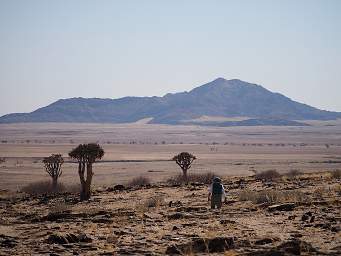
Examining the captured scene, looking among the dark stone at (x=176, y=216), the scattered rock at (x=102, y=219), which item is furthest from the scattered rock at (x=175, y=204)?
the scattered rock at (x=102, y=219)

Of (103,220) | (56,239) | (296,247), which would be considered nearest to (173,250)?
(296,247)

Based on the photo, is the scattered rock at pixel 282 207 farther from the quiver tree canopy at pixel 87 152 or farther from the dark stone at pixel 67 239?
the quiver tree canopy at pixel 87 152

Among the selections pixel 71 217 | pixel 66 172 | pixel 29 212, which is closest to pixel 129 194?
pixel 29 212

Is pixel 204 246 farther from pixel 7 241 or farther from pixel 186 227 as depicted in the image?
pixel 7 241

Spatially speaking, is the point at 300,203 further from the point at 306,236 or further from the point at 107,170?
the point at 107,170

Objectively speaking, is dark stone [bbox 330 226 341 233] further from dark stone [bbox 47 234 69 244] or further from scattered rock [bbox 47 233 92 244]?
dark stone [bbox 47 234 69 244]

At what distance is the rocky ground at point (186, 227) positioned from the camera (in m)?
11.7

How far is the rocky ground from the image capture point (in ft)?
38.4

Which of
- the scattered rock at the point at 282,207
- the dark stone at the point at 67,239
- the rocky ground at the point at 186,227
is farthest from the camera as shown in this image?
the scattered rock at the point at 282,207

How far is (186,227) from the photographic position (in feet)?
48.1

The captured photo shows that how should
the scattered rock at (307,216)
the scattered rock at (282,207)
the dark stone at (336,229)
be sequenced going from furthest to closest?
the scattered rock at (282,207) → the scattered rock at (307,216) → the dark stone at (336,229)

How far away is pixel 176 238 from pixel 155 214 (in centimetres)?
442

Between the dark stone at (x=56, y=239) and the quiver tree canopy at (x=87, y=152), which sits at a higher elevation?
the quiver tree canopy at (x=87, y=152)

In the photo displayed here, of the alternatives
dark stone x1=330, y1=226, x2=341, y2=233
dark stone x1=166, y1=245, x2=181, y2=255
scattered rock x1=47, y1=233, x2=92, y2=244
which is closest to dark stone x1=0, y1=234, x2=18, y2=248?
scattered rock x1=47, y1=233, x2=92, y2=244
